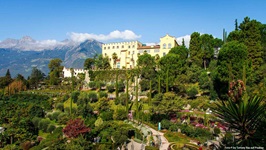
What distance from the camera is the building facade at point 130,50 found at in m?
65.8

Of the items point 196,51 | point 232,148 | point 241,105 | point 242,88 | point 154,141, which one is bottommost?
point 154,141

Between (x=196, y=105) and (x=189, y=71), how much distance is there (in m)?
15.4

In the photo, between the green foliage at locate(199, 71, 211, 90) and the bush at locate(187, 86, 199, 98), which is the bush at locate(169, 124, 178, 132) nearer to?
the bush at locate(187, 86, 199, 98)

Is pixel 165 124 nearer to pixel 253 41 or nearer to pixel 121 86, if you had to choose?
pixel 121 86

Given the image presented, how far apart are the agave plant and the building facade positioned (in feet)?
193

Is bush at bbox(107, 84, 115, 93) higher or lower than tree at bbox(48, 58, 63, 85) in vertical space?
lower

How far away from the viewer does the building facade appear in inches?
2589

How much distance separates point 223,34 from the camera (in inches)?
2778

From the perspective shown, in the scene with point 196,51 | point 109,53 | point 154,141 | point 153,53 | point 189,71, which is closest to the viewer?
point 154,141

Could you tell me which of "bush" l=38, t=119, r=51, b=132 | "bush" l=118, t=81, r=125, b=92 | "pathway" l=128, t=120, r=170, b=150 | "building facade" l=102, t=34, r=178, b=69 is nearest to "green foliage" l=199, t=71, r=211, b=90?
"bush" l=118, t=81, r=125, b=92

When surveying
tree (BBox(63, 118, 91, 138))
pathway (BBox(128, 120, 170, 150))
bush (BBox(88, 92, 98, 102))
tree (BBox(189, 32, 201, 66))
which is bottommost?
pathway (BBox(128, 120, 170, 150))

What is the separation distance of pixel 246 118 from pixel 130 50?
64852 mm

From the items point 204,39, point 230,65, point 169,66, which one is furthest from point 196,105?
point 204,39

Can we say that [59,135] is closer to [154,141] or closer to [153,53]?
[154,141]
